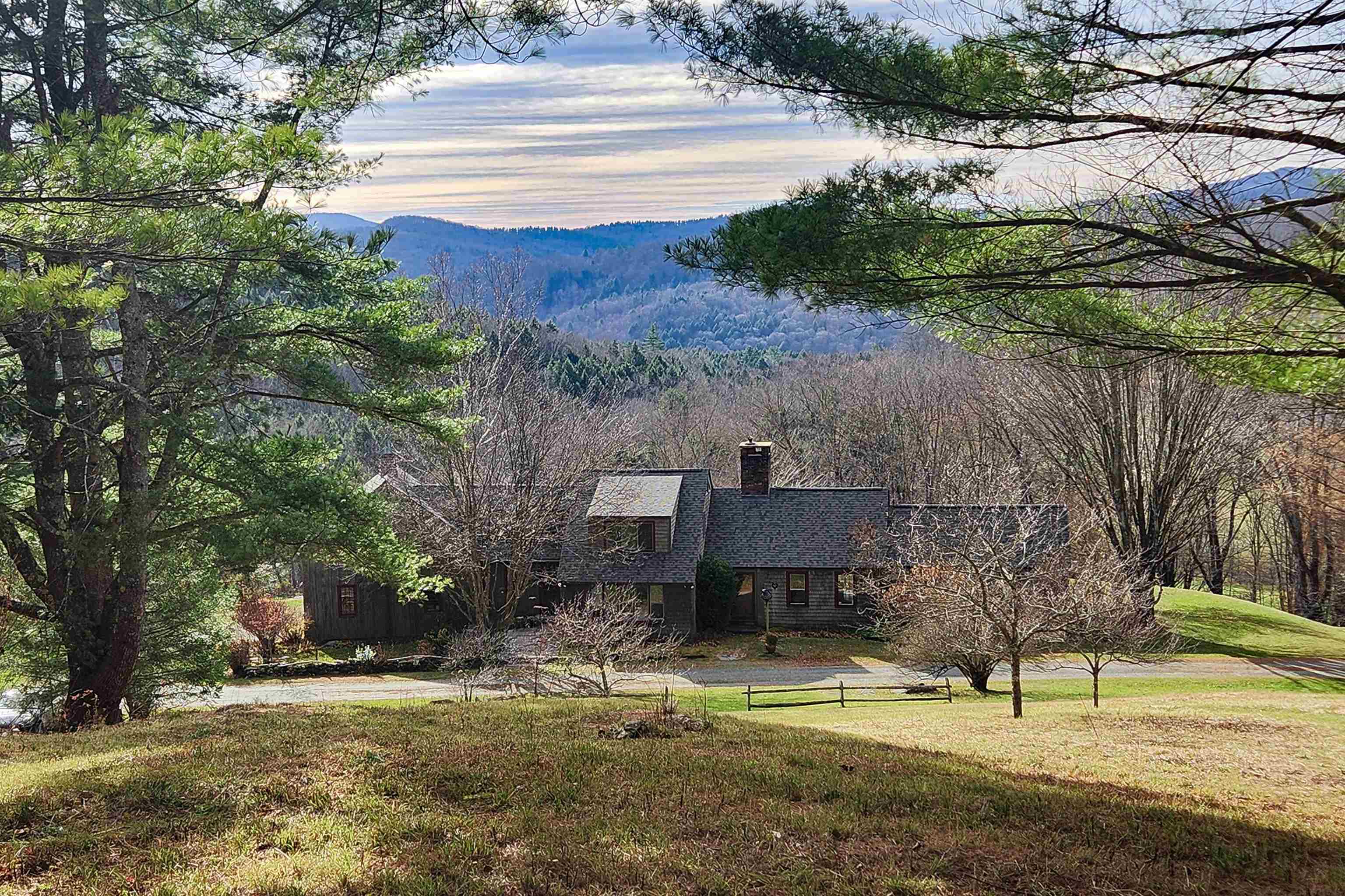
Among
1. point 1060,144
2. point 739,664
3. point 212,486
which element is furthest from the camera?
point 739,664

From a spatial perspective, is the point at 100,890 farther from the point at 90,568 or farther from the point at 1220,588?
the point at 1220,588

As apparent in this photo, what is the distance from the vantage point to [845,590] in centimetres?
3089

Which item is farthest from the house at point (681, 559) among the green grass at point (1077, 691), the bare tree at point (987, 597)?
the green grass at point (1077, 691)

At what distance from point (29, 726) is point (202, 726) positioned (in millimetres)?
6703

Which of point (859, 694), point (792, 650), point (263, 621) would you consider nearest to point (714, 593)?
point (792, 650)

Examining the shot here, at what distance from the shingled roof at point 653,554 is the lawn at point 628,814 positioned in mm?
18219

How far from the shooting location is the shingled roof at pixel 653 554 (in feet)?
94.6

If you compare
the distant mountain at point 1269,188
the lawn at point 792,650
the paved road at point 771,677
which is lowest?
the paved road at point 771,677

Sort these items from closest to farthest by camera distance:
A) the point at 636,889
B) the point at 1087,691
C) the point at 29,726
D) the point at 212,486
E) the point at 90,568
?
the point at 636,889
the point at 90,568
the point at 212,486
the point at 29,726
the point at 1087,691

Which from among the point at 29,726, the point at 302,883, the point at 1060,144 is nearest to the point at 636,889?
the point at 302,883

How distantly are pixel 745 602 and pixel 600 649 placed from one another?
14.0 meters

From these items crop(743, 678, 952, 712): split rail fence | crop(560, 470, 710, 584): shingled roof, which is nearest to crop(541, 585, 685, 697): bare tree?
crop(743, 678, 952, 712): split rail fence

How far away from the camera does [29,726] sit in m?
14.6

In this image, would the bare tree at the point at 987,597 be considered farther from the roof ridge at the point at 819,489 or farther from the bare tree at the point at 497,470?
the bare tree at the point at 497,470
